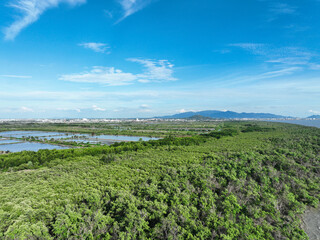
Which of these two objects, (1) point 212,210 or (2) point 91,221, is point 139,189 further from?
(1) point 212,210

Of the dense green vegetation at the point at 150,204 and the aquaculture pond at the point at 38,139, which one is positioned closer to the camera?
the dense green vegetation at the point at 150,204

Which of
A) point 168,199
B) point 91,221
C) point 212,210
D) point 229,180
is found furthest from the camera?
point 229,180

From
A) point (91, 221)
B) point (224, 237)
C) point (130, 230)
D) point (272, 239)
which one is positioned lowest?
point (272, 239)

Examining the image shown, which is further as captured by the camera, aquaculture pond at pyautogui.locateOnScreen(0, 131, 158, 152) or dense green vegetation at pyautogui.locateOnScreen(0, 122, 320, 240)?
aquaculture pond at pyautogui.locateOnScreen(0, 131, 158, 152)

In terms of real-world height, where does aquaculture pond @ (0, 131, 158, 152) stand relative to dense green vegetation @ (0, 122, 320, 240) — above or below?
below

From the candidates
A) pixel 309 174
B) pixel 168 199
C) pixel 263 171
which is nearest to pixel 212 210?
pixel 168 199

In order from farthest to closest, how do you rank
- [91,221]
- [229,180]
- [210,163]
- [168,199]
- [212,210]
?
[210,163], [229,180], [168,199], [212,210], [91,221]

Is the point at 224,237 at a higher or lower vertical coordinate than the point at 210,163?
lower

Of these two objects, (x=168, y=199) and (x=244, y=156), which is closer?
(x=168, y=199)

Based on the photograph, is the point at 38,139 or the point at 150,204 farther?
the point at 38,139

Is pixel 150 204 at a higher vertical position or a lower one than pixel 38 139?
higher

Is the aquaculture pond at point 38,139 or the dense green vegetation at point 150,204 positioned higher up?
the dense green vegetation at point 150,204
